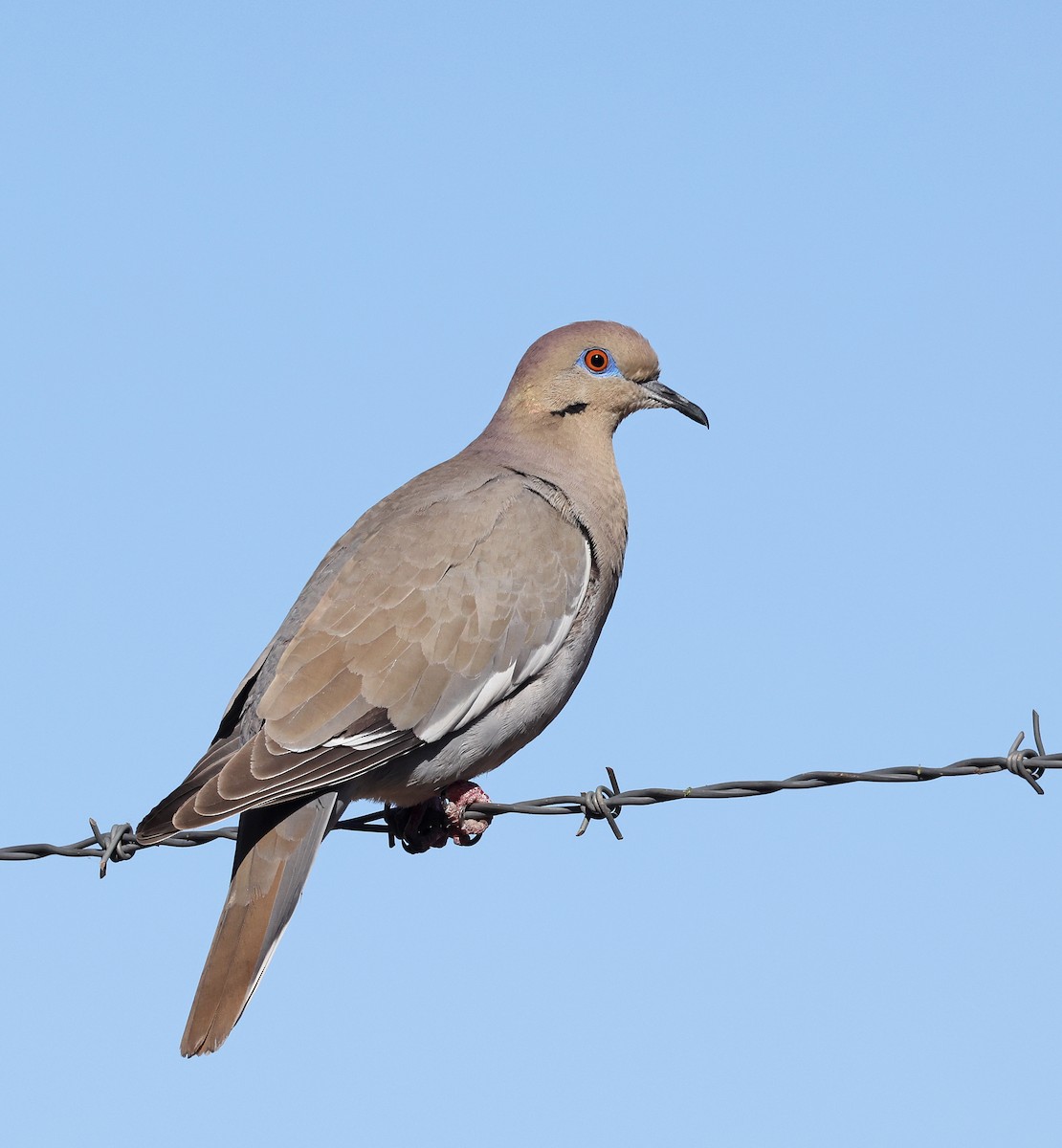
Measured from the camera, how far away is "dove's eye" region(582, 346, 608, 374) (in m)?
6.14

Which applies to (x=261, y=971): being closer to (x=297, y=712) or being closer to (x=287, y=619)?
(x=297, y=712)

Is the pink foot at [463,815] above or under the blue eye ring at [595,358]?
under

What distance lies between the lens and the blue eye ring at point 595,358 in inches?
242

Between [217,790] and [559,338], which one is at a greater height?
[559,338]

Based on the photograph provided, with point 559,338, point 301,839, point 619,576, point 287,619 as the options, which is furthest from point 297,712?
point 559,338

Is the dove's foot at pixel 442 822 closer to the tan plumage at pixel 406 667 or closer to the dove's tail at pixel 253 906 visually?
the tan plumage at pixel 406 667

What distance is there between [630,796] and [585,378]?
2.45 m

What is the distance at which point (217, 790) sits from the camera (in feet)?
14.1

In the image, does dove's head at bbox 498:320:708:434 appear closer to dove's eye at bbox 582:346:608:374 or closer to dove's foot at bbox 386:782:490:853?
dove's eye at bbox 582:346:608:374

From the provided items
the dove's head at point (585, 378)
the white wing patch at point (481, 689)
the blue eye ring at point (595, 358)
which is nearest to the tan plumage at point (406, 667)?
the white wing patch at point (481, 689)

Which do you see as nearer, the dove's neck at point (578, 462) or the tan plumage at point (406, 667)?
the tan plumage at point (406, 667)

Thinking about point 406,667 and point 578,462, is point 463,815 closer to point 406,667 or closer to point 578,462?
point 406,667

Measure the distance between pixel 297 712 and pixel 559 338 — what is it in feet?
7.07

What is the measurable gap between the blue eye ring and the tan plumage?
40 cm
